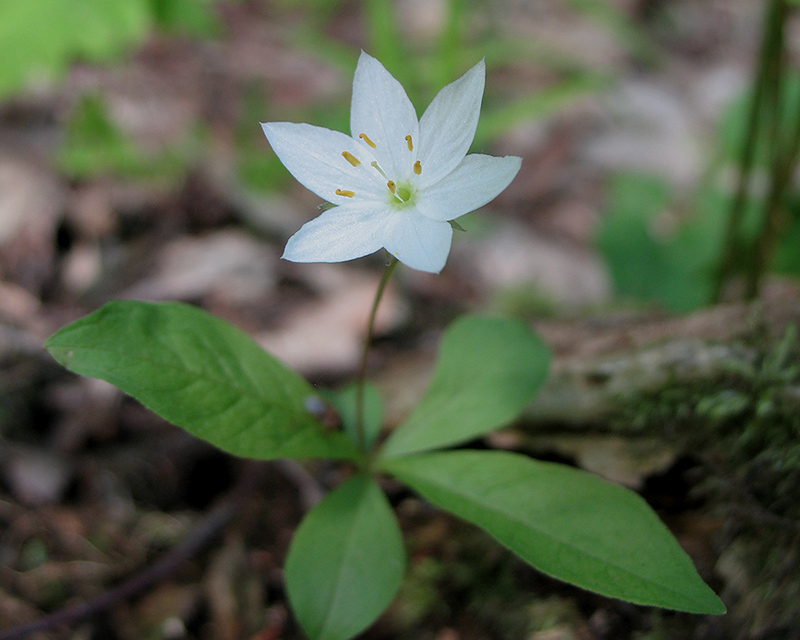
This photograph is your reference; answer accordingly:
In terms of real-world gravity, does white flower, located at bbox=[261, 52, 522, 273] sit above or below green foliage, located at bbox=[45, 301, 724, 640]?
above

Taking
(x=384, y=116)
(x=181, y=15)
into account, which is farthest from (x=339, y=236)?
(x=181, y=15)

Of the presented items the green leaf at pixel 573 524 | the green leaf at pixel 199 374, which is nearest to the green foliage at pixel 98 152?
the green leaf at pixel 199 374

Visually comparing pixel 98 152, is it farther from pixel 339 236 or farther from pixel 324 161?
pixel 339 236

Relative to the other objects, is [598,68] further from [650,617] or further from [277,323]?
[650,617]

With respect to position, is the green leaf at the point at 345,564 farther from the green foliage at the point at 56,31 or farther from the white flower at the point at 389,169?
the green foliage at the point at 56,31

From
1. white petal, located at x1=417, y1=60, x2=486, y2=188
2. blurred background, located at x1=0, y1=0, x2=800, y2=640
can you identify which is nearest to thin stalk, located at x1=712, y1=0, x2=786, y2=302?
blurred background, located at x1=0, y1=0, x2=800, y2=640

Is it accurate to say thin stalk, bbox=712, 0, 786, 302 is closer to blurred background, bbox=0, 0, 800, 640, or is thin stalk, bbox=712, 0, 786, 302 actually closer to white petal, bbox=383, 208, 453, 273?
blurred background, bbox=0, 0, 800, 640

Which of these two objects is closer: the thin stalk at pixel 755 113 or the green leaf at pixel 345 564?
the green leaf at pixel 345 564
